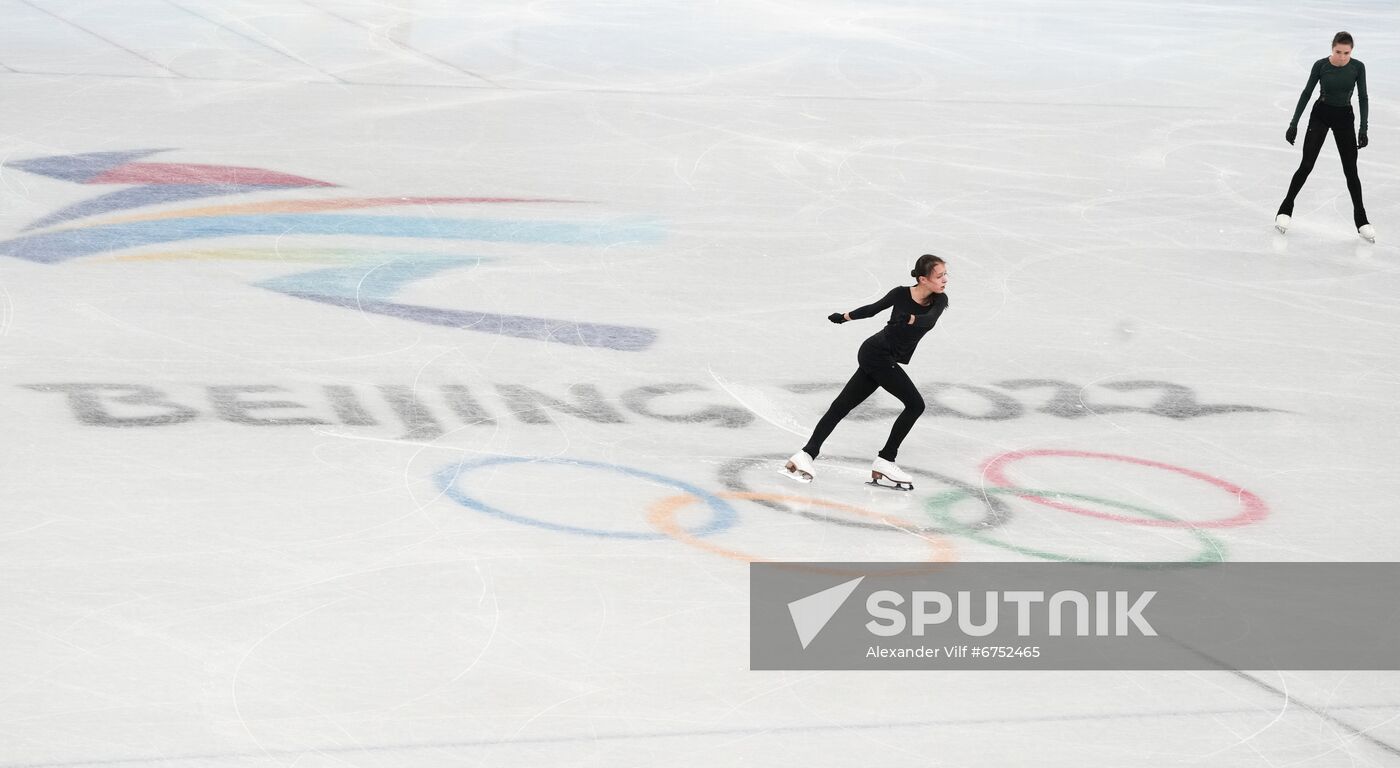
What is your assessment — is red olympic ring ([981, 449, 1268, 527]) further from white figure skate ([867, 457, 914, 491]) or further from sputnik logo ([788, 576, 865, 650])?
sputnik logo ([788, 576, 865, 650])

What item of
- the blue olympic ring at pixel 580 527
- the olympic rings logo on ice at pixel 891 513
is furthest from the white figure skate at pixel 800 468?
the blue olympic ring at pixel 580 527

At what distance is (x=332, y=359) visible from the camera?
915 centimetres

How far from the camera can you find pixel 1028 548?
23.5ft

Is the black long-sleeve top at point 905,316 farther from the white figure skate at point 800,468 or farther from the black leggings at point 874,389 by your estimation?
the white figure skate at point 800,468

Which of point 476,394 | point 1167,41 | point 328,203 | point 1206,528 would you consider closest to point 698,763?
point 1206,528

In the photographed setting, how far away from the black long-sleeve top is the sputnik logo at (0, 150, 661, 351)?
2452mm

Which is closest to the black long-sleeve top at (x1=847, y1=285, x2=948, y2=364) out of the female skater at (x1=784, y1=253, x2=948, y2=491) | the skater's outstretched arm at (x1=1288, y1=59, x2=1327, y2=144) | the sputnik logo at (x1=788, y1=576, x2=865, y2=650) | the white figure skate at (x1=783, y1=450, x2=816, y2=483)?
the female skater at (x1=784, y1=253, x2=948, y2=491)

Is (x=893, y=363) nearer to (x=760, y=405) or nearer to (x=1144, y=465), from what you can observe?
(x=760, y=405)

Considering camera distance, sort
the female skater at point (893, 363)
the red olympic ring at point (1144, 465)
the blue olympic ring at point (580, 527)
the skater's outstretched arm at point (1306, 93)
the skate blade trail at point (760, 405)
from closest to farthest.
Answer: the blue olympic ring at point (580, 527) → the female skater at point (893, 363) → the red olympic ring at point (1144, 465) → the skate blade trail at point (760, 405) → the skater's outstretched arm at point (1306, 93)

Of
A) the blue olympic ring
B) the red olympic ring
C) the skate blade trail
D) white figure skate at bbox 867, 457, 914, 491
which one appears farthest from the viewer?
the skate blade trail

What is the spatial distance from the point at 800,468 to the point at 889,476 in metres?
0.42

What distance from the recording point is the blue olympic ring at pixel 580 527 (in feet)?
23.1

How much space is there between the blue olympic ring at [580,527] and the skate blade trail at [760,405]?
1083mm

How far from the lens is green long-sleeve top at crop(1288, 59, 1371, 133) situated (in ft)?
42.0
